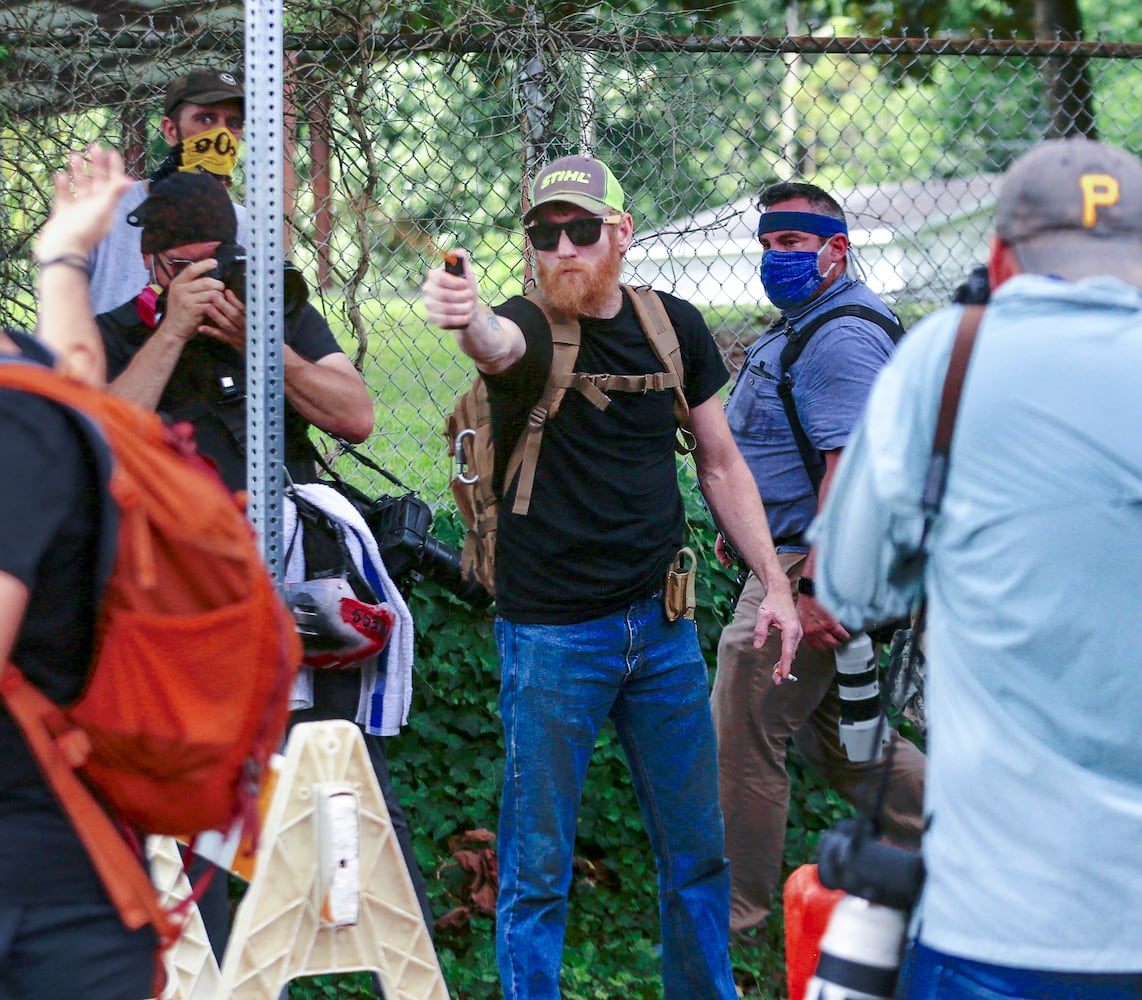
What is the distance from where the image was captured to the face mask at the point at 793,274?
14.5 feet

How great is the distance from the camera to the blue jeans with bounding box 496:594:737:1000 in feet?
11.5

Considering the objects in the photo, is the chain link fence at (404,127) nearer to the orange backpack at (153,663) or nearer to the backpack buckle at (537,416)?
the backpack buckle at (537,416)

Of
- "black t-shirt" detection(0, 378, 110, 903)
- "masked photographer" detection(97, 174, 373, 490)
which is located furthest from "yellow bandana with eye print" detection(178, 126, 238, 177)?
"black t-shirt" detection(0, 378, 110, 903)

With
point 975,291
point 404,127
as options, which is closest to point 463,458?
point 404,127

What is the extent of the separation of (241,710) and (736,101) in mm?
3883

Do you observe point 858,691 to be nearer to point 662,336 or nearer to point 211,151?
point 662,336

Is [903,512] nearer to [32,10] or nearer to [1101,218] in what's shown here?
[1101,218]

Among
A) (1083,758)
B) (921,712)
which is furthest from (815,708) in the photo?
(1083,758)

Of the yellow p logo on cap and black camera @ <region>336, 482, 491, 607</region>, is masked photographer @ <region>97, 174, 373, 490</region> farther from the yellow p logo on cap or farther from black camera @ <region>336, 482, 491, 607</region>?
the yellow p logo on cap

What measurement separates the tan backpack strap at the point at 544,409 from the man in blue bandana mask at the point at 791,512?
3.21ft

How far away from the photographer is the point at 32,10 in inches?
173

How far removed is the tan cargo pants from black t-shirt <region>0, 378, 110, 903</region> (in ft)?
8.82

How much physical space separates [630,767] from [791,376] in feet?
4.13

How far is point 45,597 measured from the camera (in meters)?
1.84
